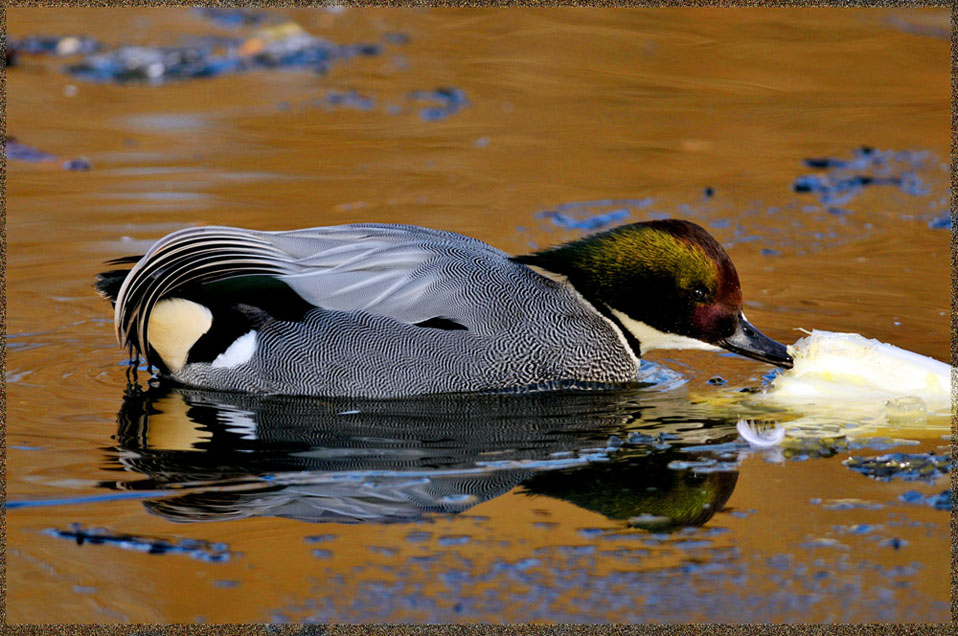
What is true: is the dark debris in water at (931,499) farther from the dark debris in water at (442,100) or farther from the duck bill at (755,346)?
the dark debris in water at (442,100)

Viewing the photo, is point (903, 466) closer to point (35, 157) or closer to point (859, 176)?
point (859, 176)

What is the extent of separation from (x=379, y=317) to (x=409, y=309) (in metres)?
0.15

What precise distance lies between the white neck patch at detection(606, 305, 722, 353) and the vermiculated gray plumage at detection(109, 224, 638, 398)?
15 centimetres

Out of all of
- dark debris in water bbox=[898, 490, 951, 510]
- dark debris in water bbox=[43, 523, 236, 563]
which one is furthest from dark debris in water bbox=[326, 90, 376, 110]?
dark debris in water bbox=[898, 490, 951, 510]

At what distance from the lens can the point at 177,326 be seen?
6004 millimetres

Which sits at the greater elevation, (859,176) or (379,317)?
(859,176)

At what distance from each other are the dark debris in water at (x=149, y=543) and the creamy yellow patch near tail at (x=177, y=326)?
1.64 meters

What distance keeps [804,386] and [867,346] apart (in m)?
0.33

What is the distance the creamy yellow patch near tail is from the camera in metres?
5.97

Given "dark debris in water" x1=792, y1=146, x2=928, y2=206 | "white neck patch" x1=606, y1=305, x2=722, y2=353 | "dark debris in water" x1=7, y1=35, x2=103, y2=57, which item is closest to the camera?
"white neck patch" x1=606, y1=305, x2=722, y2=353

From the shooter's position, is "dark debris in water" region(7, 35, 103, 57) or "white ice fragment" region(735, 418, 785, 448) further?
"dark debris in water" region(7, 35, 103, 57)

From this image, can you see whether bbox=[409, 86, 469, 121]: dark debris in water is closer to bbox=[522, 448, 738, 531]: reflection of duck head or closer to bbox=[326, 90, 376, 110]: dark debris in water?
bbox=[326, 90, 376, 110]: dark debris in water

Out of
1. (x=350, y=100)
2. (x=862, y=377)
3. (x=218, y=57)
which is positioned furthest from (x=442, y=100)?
(x=862, y=377)

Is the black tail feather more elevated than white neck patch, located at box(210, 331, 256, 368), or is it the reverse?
the black tail feather
